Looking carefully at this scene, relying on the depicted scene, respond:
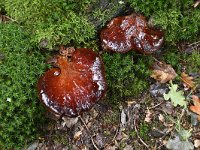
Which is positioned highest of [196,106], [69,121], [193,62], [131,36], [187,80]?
[131,36]

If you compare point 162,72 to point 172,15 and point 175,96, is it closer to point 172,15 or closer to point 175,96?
point 175,96

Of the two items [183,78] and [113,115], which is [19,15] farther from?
[183,78]

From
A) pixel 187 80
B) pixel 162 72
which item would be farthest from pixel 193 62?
pixel 162 72

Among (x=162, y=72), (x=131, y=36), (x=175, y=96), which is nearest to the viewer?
(x=175, y=96)

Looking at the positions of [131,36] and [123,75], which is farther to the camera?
[123,75]

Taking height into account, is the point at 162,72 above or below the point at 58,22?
below

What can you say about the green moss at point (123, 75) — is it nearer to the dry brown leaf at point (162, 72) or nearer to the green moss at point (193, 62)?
the dry brown leaf at point (162, 72)

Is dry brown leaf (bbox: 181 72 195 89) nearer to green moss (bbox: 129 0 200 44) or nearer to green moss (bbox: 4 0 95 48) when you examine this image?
green moss (bbox: 129 0 200 44)
